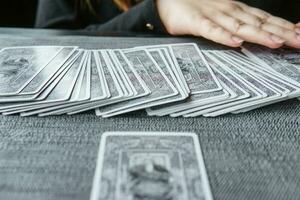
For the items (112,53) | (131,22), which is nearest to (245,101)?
(112,53)

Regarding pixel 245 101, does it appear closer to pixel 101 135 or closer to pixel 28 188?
pixel 101 135

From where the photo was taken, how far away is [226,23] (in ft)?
3.01

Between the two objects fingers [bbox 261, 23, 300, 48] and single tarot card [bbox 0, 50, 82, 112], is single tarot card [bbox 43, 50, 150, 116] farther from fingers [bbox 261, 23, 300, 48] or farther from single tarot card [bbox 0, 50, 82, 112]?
fingers [bbox 261, 23, 300, 48]

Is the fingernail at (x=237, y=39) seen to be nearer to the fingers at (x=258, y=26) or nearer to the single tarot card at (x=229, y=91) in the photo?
the fingers at (x=258, y=26)

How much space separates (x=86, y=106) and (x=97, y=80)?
83mm

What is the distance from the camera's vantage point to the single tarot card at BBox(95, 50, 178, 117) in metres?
0.62

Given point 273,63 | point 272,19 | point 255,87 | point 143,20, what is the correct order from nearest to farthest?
point 255,87 → point 273,63 → point 272,19 → point 143,20

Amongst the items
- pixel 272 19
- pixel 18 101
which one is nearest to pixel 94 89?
pixel 18 101

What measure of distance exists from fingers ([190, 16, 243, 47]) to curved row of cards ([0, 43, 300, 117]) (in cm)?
2

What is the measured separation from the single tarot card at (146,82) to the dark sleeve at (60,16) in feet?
1.67

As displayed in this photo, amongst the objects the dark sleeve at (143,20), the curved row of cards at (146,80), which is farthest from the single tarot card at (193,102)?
the dark sleeve at (143,20)

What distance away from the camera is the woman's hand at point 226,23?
0.87 metres

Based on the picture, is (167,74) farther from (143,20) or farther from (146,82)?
(143,20)

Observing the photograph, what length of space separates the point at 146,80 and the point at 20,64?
241 millimetres
